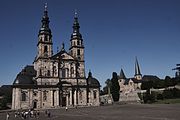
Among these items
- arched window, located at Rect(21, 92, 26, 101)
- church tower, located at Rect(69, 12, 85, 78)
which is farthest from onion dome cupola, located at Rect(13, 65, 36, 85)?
church tower, located at Rect(69, 12, 85, 78)

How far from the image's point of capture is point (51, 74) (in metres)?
70.4

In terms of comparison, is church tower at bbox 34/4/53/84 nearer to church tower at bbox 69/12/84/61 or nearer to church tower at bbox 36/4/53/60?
church tower at bbox 36/4/53/60

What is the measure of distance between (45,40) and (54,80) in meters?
12.2

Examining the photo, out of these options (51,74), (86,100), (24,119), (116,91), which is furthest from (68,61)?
(24,119)

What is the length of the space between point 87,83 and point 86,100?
562 centimetres

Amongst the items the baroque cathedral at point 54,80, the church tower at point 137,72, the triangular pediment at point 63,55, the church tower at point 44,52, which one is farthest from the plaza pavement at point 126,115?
the church tower at point 137,72

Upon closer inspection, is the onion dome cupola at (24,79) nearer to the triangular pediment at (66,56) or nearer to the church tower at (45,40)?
the church tower at (45,40)

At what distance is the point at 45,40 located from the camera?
71.2 metres

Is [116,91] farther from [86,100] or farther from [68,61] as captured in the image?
[68,61]

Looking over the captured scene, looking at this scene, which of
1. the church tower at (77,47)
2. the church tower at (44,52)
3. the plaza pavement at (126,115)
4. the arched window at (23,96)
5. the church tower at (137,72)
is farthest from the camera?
the church tower at (137,72)

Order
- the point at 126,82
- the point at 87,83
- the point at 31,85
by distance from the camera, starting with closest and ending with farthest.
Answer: the point at 31,85 < the point at 87,83 < the point at 126,82

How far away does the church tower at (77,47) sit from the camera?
75.7 metres

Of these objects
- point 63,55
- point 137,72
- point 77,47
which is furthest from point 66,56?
point 137,72

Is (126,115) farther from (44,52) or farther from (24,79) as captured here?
(44,52)
